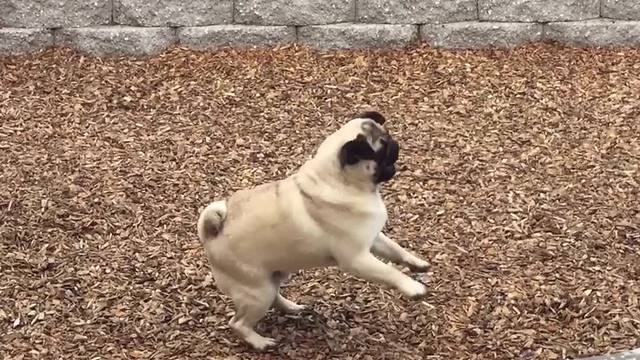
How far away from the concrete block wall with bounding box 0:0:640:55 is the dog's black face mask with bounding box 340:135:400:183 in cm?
346

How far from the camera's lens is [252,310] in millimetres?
3498

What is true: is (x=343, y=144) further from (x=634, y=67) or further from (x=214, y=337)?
(x=634, y=67)

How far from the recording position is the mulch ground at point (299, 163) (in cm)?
378

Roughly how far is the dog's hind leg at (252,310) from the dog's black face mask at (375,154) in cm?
58

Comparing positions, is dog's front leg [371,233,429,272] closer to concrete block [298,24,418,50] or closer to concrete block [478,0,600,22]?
concrete block [298,24,418,50]

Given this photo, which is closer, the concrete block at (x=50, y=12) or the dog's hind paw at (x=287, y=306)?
the dog's hind paw at (x=287, y=306)

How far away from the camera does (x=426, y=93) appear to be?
5961 mm

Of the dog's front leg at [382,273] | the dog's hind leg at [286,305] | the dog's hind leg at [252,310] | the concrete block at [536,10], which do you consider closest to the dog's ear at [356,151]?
the dog's front leg at [382,273]

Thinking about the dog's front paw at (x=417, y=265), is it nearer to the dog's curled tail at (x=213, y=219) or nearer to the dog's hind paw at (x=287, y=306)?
the dog's hind paw at (x=287, y=306)

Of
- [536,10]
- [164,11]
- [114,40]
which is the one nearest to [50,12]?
[114,40]

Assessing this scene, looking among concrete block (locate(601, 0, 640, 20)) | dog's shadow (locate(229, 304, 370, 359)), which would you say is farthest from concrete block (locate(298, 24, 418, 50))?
dog's shadow (locate(229, 304, 370, 359))

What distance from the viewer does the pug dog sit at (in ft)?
10.6

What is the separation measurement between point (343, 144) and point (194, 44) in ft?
11.7

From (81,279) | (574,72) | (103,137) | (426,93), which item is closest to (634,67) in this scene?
(574,72)
